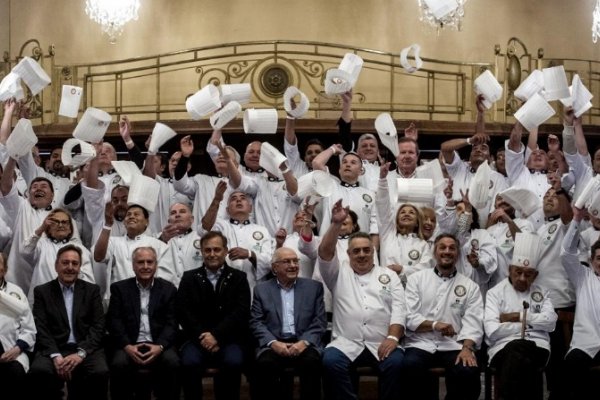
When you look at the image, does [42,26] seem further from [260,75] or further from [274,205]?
[274,205]

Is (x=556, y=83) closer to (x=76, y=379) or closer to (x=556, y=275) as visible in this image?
(x=556, y=275)

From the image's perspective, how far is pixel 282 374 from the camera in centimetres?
853

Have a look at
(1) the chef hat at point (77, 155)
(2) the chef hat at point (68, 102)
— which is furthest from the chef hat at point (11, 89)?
(1) the chef hat at point (77, 155)

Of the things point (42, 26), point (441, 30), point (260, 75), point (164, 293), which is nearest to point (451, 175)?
point (164, 293)

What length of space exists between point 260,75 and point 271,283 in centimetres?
573

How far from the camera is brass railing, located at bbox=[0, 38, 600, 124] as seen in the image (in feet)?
46.7

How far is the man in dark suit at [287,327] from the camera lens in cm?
850

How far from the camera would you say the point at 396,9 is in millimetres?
16141

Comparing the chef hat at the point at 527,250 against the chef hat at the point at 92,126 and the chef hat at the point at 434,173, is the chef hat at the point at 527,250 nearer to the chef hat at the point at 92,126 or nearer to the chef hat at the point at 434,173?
the chef hat at the point at 434,173

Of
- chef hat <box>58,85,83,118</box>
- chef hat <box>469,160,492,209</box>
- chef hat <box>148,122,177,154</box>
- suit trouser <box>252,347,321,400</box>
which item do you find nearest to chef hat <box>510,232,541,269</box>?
chef hat <box>469,160,492,209</box>

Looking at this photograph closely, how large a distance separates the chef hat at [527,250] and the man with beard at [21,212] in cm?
377

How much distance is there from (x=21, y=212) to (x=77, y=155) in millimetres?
737

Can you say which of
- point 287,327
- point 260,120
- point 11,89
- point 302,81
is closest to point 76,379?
point 287,327

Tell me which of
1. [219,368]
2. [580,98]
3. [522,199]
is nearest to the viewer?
[219,368]
